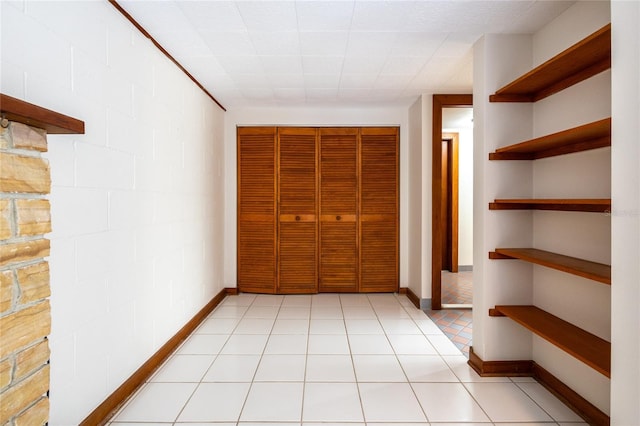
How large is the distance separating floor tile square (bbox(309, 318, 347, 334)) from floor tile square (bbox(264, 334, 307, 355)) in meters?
0.19

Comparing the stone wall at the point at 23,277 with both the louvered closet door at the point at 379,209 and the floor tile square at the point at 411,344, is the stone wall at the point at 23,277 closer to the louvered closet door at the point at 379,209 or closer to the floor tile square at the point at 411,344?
the floor tile square at the point at 411,344

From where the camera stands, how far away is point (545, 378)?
244 centimetres

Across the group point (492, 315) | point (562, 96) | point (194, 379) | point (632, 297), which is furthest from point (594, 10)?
point (194, 379)

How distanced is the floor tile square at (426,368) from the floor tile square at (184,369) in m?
1.50

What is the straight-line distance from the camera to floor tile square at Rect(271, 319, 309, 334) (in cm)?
341

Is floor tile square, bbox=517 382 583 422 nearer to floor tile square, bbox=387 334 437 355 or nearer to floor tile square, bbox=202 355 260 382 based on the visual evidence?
floor tile square, bbox=387 334 437 355

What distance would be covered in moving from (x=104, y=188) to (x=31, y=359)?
38.1 inches

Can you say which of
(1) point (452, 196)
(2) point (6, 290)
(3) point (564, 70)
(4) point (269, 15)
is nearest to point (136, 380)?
(2) point (6, 290)

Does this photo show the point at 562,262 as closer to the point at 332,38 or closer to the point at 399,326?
the point at 399,326

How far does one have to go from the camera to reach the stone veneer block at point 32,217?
1.29 m

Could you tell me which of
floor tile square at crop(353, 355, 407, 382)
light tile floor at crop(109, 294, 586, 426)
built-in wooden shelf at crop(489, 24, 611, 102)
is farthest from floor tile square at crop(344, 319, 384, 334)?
built-in wooden shelf at crop(489, 24, 611, 102)

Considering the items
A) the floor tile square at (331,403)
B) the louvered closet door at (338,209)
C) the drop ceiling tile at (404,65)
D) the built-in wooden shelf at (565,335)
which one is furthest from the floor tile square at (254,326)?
the drop ceiling tile at (404,65)

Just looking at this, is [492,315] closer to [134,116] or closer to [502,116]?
[502,116]

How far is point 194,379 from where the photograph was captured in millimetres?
2504
